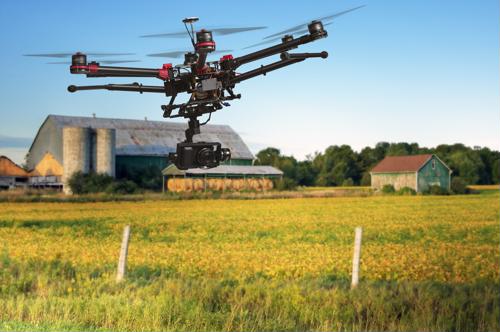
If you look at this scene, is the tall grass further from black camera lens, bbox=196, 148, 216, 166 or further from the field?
black camera lens, bbox=196, 148, 216, 166

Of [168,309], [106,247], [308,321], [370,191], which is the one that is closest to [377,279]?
[308,321]

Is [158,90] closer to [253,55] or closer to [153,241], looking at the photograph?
[253,55]

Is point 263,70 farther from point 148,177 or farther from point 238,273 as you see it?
point 148,177

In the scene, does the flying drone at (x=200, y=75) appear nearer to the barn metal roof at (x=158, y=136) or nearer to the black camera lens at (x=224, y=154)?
the black camera lens at (x=224, y=154)

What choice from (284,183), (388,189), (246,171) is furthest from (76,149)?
(388,189)

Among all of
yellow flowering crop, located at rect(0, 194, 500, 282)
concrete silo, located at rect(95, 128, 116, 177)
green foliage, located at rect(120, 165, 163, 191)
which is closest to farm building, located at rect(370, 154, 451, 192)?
yellow flowering crop, located at rect(0, 194, 500, 282)

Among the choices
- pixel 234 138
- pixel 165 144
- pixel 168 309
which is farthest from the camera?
pixel 234 138

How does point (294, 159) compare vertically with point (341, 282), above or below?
above
